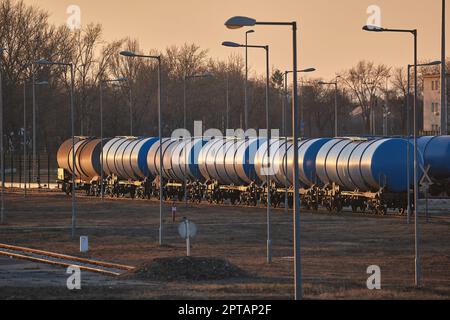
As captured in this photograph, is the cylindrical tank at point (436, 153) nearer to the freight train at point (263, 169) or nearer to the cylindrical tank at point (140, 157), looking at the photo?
the freight train at point (263, 169)

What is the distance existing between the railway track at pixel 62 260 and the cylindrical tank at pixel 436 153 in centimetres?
2621

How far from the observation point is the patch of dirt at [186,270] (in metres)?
33.3

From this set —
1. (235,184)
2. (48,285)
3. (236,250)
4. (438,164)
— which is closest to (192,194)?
(235,184)

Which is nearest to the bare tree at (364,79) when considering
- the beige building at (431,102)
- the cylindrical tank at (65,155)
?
the beige building at (431,102)

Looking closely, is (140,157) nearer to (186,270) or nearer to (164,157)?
(164,157)

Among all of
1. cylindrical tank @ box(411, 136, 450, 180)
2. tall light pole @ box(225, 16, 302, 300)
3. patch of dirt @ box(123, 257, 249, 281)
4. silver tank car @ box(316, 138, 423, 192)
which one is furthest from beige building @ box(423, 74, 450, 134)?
tall light pole @ box(225, 16, 302, 300)

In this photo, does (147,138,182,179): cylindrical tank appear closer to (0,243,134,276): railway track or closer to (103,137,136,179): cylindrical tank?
(103,137,136,179): cylindrical tank

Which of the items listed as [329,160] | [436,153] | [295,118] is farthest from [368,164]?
[295,118]

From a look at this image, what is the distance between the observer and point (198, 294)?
28.0 meters

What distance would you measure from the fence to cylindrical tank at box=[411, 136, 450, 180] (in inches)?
1724

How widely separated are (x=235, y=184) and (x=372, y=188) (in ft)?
48.8

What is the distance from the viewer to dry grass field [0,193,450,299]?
95.3 ft

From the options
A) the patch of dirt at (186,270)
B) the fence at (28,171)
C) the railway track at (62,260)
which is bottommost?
the railway track at (62,260)

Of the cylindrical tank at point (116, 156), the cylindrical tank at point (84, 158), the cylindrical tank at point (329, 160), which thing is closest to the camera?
the cylindrical tank at point (329, 160)
